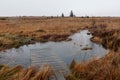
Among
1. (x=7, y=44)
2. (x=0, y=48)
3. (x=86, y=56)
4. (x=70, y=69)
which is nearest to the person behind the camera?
(x=70, y=69)

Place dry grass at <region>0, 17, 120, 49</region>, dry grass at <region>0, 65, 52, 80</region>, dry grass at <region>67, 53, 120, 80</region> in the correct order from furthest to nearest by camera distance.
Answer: dry grass at <region>0, 17, 120, 49</region> < dry grass at <region>67, 53, 120, 80</region> < dry grass at <region>0, 65, 52, 80</region>

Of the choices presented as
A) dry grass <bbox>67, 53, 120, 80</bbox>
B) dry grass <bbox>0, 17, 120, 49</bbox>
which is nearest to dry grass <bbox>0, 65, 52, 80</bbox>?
dry grass <bbox>67, 53, 120, 80</bbox>

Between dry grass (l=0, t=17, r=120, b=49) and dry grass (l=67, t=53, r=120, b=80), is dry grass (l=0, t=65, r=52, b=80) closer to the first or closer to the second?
dry grass (l=67, t=53, r=120, b=80)

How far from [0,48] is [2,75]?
9.17 metres

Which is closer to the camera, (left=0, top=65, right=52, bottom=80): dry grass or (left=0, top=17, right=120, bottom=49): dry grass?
(left=0, top=65, right=52, bottom=80): dry grass

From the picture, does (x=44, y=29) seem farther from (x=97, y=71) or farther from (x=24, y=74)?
(x=97, y=71)

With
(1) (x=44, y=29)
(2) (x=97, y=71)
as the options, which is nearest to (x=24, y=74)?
(2) (x=97, y=71)

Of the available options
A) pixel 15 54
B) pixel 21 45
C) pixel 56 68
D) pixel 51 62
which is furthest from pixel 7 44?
pixel 56 68

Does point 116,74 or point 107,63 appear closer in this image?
point 116,74

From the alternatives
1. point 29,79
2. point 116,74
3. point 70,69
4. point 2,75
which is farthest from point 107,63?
point 2,75

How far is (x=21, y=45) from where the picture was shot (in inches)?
810

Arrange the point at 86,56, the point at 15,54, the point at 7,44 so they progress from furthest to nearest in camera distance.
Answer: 1. the point at 7,44
2. the point at 15,54
3. the point at 86,56

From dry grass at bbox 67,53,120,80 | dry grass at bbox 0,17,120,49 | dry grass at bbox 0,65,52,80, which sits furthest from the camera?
dry grass at bbox 0,17,120,49

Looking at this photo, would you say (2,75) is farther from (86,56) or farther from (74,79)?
(86,56)
